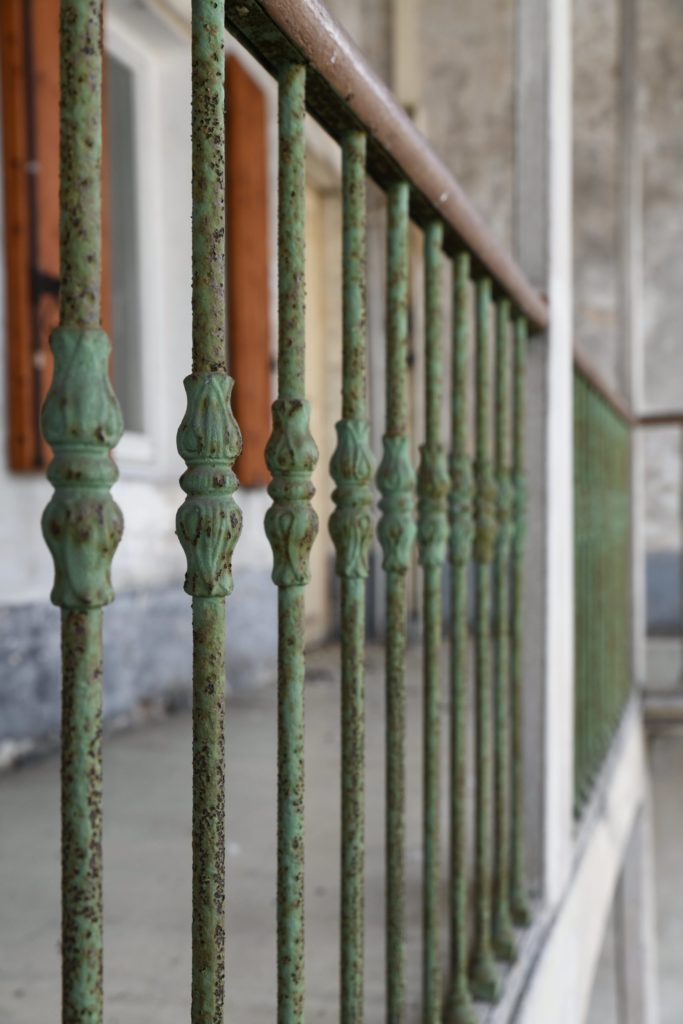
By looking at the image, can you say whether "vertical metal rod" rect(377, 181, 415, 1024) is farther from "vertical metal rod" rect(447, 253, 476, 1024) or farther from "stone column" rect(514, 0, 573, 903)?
"stone column" rect(514, 0, 573, 903)

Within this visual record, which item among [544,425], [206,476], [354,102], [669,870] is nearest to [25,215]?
[544,425]

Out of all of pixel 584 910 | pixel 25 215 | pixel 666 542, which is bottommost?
pixel 584 910

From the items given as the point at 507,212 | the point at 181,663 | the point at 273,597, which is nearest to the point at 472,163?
the point at 507,212

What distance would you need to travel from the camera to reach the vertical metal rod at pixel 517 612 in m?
1.76

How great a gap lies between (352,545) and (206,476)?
0.31 metres

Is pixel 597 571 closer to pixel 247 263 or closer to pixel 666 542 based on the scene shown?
pixel 247 263

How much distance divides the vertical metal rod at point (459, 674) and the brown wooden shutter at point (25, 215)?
201 centimetres

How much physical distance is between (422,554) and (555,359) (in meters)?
0.93

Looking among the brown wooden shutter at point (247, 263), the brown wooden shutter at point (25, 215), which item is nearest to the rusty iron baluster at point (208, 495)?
the brown wooden shutter at point (25, 215)

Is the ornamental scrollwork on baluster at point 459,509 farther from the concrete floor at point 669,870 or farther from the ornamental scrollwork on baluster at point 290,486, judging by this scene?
the concrete floor at point 669,870

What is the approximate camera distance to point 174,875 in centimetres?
212

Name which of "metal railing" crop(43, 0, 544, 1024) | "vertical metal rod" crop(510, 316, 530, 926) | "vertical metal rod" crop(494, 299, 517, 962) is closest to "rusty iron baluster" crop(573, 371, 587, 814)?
"vertical metal rod" crop(510, 316, 530, 926)

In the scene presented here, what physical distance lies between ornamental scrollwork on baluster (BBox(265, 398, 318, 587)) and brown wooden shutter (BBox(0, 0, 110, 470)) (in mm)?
2484

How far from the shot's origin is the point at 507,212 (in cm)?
742
